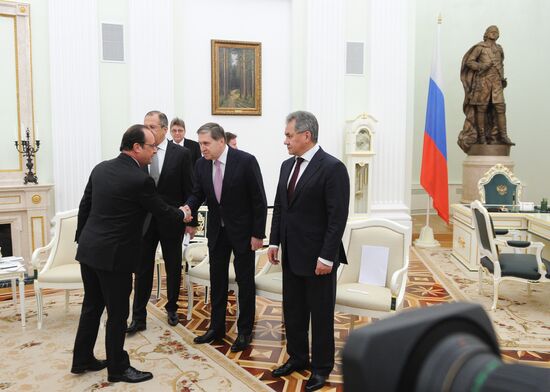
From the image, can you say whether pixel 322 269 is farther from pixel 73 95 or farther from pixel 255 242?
pixel 73 95

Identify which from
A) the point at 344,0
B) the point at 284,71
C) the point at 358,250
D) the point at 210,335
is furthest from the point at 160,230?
the point at 344,0

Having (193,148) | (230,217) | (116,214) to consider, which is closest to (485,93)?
(193,148)

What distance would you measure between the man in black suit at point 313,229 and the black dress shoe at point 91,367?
4.43 ft

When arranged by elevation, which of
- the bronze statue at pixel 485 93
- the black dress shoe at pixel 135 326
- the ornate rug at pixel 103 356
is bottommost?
the ornate rug at pixel 103 356

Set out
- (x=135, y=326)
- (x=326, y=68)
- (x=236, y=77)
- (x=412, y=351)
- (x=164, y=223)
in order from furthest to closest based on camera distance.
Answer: (x=326, y=68), (x=236, y=77), (x=135, y=326), (x=164, y=223), (x=412, y=351)

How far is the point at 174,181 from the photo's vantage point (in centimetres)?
422

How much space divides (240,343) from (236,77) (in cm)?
480

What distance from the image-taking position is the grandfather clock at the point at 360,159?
7.69m

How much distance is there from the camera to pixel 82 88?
6703 millimetres

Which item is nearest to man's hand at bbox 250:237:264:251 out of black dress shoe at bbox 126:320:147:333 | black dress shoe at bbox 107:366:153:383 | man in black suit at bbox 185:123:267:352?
man in black suit at bbox 185:123:267:352

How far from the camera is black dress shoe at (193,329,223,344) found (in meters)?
3.99

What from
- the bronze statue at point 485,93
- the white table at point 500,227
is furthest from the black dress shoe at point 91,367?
the bronze statue at point 485,93

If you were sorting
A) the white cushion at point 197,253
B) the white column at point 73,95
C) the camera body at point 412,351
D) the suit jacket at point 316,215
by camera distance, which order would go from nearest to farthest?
the camera body at point 412,351
the suit jacket at point 316,215
the white cushion at point 197,253
the white column at point 73,95

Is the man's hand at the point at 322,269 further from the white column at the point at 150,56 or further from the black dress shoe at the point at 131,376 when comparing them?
the white column at the point at 150,56
